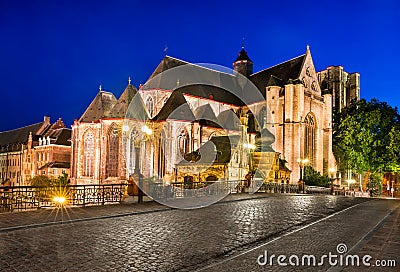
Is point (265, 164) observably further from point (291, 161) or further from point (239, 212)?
point (239, 212)

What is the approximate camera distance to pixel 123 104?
45938 millimetres

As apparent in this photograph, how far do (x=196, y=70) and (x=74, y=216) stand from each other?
46194 millimetres

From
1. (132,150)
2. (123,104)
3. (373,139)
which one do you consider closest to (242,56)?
(373,139)

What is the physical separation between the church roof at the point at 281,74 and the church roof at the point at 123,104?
1887 cm

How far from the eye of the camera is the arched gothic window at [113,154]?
147 ft

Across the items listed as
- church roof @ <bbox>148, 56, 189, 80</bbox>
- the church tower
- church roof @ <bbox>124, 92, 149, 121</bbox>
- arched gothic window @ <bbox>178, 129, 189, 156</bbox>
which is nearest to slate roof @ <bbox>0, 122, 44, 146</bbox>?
church roof @ <bbox>148, 56, 189, 80</bbox>

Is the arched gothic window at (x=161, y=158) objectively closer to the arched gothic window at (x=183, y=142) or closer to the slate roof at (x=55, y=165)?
the arched gothic window at (x=183, y=142)

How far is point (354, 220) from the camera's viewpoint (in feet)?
45.9

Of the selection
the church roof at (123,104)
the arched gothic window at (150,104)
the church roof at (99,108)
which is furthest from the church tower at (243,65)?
the church roof at (123,104)

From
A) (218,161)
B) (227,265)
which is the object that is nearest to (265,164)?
(218,161)

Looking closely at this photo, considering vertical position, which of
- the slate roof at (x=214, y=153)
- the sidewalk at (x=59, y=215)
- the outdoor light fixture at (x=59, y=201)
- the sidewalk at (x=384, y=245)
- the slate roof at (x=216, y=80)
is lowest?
the outdoor light fixture at (x=59, y=201)

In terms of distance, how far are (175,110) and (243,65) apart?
94.1ft

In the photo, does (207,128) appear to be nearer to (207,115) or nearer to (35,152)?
(207,115)

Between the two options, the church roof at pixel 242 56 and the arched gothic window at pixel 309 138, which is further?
the church roof at pixel 242 56
